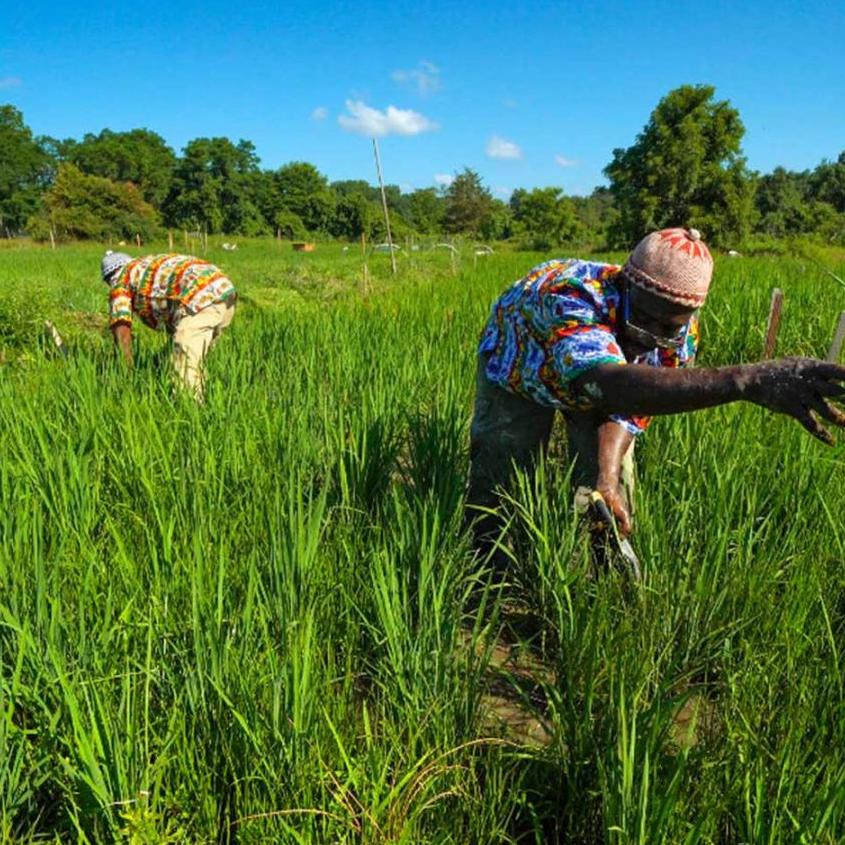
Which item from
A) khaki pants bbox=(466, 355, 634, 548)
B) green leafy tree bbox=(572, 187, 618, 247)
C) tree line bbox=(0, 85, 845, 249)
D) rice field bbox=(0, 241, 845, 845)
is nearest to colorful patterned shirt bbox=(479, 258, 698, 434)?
khaki pants bbox=(466, 355, 634, 548)

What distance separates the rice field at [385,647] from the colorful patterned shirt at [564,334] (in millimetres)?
250

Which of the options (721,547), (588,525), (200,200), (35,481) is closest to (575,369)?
(588,525)

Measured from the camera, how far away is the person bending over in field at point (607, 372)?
1.19m

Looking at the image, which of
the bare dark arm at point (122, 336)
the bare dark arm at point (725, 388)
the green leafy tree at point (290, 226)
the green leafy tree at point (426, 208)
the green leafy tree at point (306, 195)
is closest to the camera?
the bare dark arm at point (725, 388)

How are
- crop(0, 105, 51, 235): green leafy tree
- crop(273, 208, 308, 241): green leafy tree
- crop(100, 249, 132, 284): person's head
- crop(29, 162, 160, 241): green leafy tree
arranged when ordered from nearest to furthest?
crop(100, 249, 132, 284): person's head → crop(29, 162, 160, 241): green leafy tree → crop(0, 105, 51, 235): green leafy tree → crop(273, 208, 308, 241): green leafy tree

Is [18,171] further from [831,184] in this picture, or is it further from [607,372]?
[607,372]

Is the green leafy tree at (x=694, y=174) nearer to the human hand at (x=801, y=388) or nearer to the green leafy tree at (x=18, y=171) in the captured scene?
the human hand at (x=801, y=388)

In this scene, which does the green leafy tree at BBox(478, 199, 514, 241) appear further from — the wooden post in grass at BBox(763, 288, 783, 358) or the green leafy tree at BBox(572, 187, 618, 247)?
the wooden post in grass at BBox(763, 288, 783, 358)

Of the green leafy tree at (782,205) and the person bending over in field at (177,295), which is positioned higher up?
the green leafy tree at (782,205)

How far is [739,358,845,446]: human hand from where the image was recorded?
1.10 metres

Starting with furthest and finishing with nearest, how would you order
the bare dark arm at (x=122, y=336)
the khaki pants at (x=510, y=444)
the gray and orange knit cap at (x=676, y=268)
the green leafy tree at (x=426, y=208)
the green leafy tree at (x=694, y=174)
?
the green leafy tree at (x=426, y=208), the green leafy tree at (x=694, y=174), the bare dark arm at (x=122, y=336), the khaki pants at (x=510, y=444), the gray and orange knit cap at (x=676, y=268)

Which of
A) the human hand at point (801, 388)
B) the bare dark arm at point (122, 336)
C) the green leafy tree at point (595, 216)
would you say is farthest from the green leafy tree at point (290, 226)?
the human hand at point (801, 388)

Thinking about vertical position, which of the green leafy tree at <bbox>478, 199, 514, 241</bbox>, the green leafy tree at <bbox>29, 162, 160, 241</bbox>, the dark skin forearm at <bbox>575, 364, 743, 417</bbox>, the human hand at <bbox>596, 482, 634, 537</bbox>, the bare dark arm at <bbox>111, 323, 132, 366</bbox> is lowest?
the human hand at <bbox>596, 482, 634, 537</bbox>

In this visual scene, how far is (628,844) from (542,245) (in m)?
34.1
